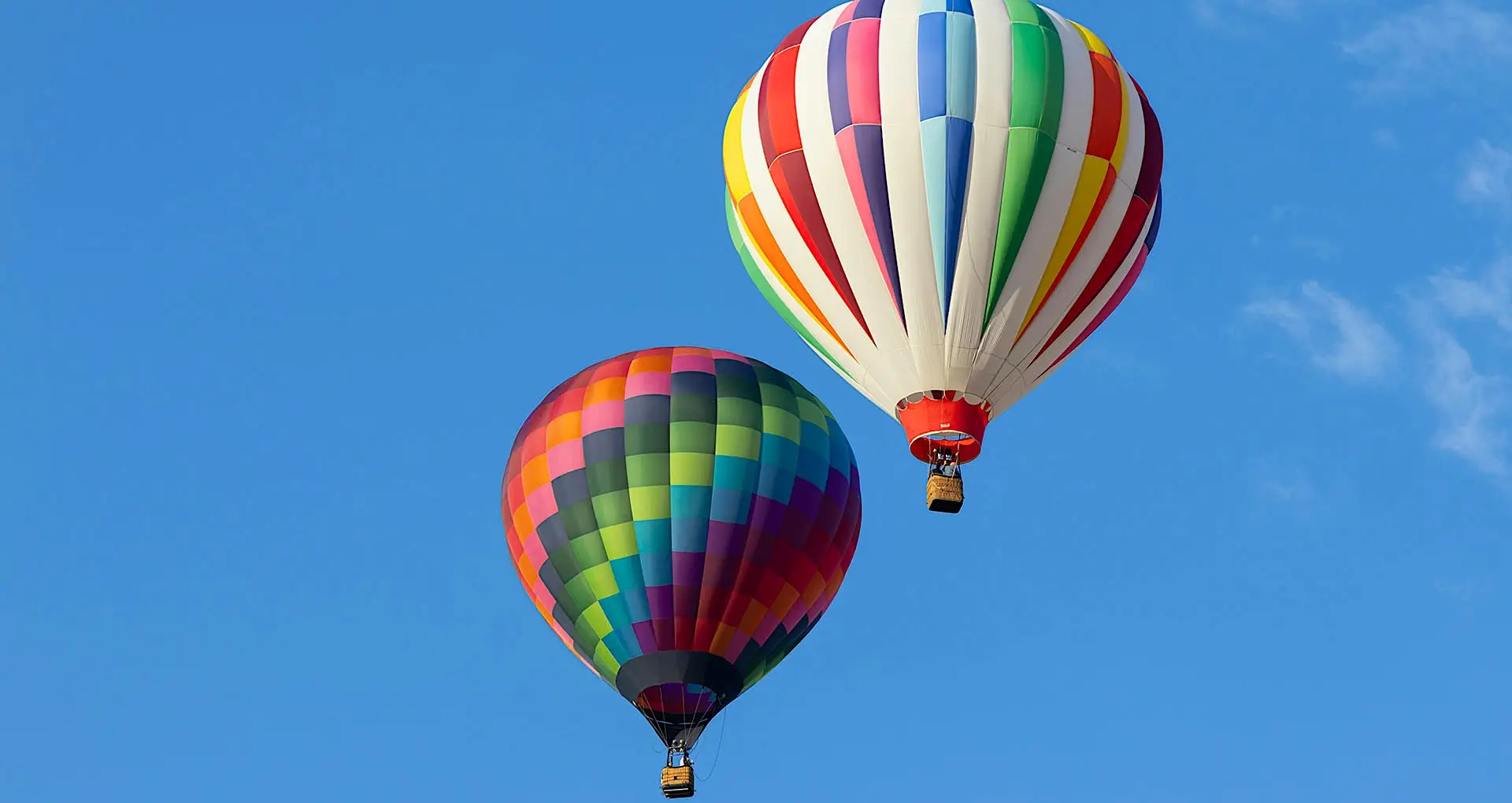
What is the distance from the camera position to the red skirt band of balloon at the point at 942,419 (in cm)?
3378

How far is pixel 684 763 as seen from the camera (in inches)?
1393

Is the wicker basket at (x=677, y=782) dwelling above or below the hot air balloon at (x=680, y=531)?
below

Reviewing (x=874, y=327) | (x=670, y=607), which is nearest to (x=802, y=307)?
(x=874, y=327)

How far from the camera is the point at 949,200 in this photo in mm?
33438

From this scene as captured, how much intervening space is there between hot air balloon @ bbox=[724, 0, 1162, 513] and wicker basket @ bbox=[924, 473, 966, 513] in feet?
0.06

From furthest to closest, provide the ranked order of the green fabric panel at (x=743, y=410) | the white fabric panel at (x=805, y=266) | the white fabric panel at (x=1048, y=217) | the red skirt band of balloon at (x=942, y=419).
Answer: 1. the green fabric panel at (x=743, y=410)
2. the white fabric panel at (x=805, y=266)
3. the red skirt band of balloon at (x=942, y=419)
4. the white fabric panel at (x=1048, y=217)

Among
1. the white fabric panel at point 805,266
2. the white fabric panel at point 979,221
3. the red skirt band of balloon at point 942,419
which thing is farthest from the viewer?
the white fabric panel at point 805,266

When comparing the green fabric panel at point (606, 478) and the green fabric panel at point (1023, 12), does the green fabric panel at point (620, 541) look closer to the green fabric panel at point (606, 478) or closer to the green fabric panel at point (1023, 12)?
the green fabric panel at point (606, 478)

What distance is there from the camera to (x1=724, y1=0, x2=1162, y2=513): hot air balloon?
3353 centimetres

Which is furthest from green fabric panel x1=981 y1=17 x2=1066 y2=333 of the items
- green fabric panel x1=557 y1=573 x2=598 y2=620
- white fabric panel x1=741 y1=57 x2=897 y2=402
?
green fabric panel x1=557 y1=573 x2=598 y2=620

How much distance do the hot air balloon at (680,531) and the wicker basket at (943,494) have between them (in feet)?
7.00

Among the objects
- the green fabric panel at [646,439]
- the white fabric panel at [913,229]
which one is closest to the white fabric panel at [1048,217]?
the white fabric panel at [913,229]

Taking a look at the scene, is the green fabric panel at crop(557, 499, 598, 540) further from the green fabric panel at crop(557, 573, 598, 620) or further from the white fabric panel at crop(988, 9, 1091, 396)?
the white fabric panel at crop(988, 9, 1091, 396)

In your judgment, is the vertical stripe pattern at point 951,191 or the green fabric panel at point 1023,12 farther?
the green fabric panel at point 1023,12
